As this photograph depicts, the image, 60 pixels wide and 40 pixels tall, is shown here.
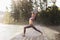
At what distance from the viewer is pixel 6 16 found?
4.05ft

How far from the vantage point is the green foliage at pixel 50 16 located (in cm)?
128

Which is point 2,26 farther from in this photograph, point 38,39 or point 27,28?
point 38,39

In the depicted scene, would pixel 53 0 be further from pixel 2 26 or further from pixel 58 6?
pixel 2 26

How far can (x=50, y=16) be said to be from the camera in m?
1.30

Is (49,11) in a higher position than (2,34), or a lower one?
higher

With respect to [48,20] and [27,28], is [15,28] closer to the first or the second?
[27,28]

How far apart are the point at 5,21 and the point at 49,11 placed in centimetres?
36

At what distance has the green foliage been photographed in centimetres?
128

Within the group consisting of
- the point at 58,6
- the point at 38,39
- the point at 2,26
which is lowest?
the point at 38,39

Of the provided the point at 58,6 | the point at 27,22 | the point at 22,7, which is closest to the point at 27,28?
the point at 27,22

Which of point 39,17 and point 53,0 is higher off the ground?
point 53,0

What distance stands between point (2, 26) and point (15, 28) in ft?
0.33

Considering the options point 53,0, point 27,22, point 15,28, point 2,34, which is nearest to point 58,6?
point 53,0

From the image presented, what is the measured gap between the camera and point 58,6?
4.21 ft
